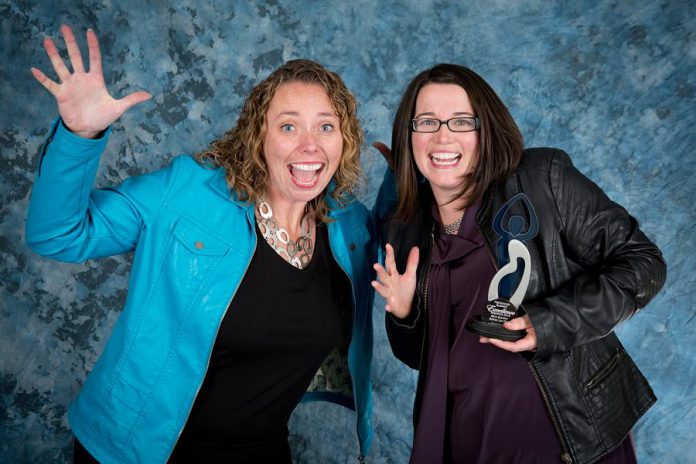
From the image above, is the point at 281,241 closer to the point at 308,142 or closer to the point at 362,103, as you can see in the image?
the point at 308,142

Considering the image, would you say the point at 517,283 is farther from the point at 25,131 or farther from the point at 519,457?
the point at 25,131

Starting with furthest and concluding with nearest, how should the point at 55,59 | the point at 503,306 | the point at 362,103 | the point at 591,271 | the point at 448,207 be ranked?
the point at 362,103 → the point at 448,207 → the point at 591,271 → the point at 503,306 → the point at 55,59

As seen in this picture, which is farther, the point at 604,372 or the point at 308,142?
the point at 308,142

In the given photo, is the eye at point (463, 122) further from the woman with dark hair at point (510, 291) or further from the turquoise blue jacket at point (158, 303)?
the turquoise blue jacket at point (158, 303)

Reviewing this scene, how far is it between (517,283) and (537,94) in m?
1.90

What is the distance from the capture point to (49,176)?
1809 millimetres

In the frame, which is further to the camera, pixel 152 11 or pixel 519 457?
pixel 152 11

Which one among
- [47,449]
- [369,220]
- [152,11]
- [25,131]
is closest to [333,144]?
[369,220]

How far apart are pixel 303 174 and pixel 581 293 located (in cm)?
107

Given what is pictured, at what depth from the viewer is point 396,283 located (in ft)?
7.76

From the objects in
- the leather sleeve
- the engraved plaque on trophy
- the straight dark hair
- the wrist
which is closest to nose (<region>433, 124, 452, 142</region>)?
the straight dark hair

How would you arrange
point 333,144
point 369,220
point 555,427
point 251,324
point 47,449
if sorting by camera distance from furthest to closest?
point 47,449 < point 369,220 < point 333,144 < point 251,324 < point 555,427

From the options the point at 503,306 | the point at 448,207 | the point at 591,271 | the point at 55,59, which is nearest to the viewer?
the point at 55,59

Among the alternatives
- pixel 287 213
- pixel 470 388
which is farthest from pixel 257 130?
pixel 470 388
